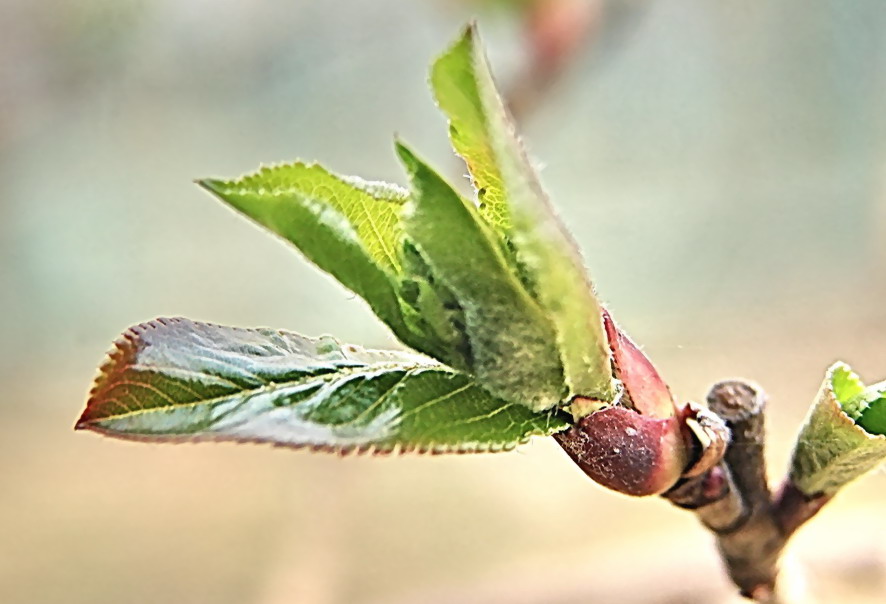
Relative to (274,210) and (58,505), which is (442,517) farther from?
(274,210)

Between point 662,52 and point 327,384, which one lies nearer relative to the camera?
point 327,384

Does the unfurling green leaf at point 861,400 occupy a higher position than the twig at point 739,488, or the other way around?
the unfurling green leaf at point 861,400

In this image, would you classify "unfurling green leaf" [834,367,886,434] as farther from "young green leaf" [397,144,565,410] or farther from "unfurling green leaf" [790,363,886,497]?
"young green leaf" [397,144,565,410]

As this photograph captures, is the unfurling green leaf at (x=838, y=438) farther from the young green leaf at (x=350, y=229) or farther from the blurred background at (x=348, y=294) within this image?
the blurred background at (x=348, y=294)

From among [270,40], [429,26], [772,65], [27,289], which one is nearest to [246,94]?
[270,40]

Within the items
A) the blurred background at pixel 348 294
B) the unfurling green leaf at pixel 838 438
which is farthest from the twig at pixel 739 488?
the blurred background at pixel 348 294

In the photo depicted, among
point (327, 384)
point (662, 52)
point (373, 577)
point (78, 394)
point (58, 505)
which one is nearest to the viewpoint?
point (327, 384)
